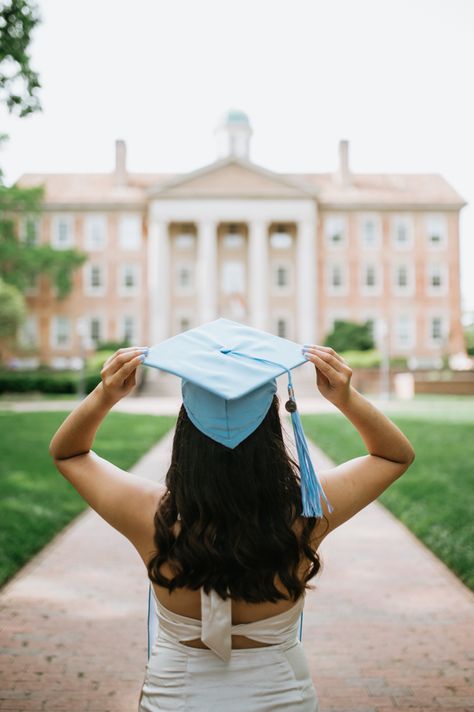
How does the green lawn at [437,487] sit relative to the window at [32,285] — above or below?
below

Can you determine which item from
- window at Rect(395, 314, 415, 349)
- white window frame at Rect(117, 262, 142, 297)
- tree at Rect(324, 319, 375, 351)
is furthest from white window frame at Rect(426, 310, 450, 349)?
white window frame at Rect(117, 262, 142, 297)

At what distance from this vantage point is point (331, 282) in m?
47.2

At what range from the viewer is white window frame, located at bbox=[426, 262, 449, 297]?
4759 centimetres

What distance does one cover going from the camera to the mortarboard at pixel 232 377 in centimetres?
157

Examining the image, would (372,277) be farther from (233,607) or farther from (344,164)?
(233,607)

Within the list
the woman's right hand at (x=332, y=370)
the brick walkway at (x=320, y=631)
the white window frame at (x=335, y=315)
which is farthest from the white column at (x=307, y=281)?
the woman's right hand at (x=332, y=370)

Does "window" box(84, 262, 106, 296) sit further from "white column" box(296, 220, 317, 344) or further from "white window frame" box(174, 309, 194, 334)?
"white column" box(296, 220, 317, 344)

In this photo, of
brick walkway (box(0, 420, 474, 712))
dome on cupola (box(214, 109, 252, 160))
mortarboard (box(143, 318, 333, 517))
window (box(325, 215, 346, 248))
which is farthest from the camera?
dome on cupola (box(214, 109, 252, 160))

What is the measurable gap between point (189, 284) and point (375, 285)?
1322 cm

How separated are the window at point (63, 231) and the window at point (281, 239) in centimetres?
1420

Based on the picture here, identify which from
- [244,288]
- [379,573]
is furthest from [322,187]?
[379,573]

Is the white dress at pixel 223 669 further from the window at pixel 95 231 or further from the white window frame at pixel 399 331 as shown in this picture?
the window at pixel 95 231

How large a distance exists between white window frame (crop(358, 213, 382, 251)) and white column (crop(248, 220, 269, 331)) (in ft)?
23.8

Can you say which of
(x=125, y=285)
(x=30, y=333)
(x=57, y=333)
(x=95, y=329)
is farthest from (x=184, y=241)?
(x=30, y=333)
